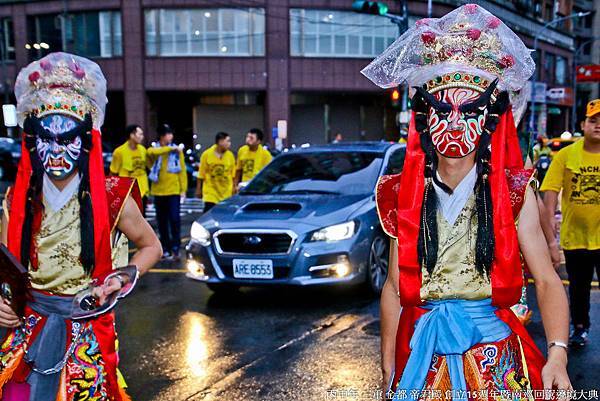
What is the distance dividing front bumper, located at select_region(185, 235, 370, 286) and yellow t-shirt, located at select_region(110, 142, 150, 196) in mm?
2997

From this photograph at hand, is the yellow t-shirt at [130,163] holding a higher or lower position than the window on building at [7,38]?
lower

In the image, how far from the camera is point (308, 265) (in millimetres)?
6875

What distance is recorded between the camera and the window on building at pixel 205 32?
3353 cm

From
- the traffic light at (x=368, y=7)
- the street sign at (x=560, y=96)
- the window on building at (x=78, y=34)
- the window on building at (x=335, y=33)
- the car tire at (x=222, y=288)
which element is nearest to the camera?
the car tire at (x=222, y=288)

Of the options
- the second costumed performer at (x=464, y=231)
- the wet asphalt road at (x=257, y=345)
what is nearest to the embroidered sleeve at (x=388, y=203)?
the second costumed performer at (x=464, y=231)

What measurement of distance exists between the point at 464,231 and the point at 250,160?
8.76m

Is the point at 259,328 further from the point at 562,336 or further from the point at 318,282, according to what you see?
the point at 562,336

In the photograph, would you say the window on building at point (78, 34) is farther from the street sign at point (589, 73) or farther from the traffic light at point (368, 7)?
the street sign at point (589, 73)

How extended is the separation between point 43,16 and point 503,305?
37.7 m

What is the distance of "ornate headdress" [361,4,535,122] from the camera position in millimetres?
2391

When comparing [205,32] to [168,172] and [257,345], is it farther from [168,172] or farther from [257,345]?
[257,345]

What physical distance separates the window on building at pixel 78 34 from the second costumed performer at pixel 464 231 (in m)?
33.5

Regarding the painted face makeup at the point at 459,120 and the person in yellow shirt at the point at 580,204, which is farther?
the person in yellow shirt at the point at 580,204

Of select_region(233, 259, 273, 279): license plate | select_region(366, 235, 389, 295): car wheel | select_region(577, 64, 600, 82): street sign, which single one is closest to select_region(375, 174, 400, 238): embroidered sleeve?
select_region(233, 259, 273, 279): license plate
